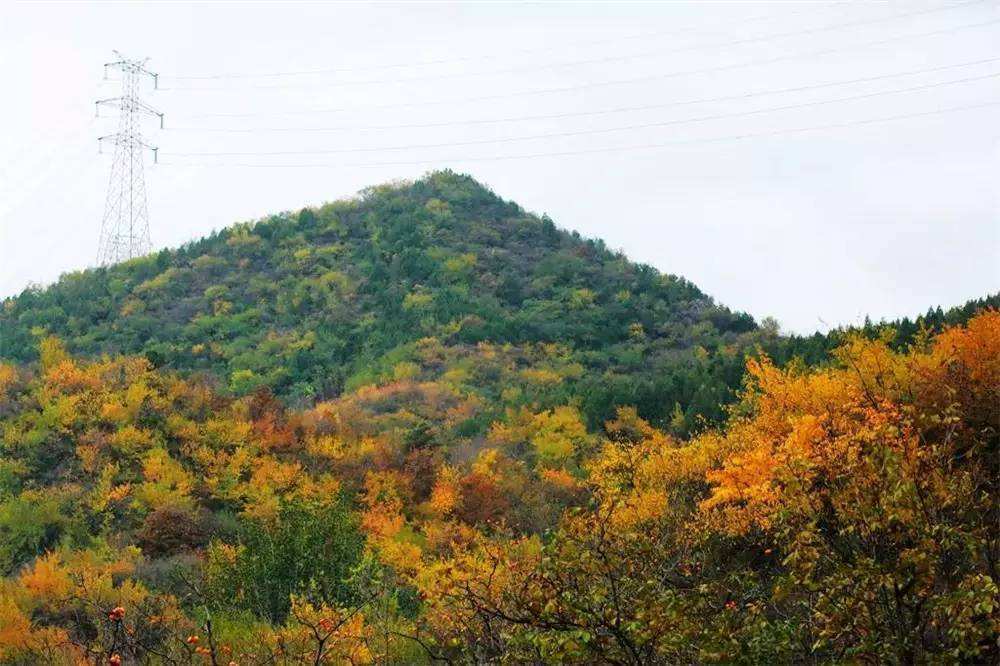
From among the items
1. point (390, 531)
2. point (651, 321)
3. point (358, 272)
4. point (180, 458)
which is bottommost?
point (390, 531)

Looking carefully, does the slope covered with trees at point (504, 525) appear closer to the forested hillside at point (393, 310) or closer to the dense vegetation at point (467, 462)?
the dense vegetation at point (467, 462)

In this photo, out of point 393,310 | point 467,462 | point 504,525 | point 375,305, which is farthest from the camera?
point 375,305

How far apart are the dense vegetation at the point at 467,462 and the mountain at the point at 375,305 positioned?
0.99 ft

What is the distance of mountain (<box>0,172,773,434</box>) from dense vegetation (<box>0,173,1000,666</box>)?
301 mm

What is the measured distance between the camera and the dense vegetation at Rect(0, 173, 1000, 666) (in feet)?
24.7

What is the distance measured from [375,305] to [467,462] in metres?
39.3

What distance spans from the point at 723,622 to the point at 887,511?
4.67ft

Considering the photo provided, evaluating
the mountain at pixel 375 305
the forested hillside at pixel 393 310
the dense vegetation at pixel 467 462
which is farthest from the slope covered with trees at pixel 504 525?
the mountain at pixel 375 305

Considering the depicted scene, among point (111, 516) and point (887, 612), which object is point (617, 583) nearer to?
point (887, 612)

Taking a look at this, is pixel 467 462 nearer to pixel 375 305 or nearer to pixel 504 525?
pixel 504 525

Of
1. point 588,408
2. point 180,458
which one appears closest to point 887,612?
point 180,458

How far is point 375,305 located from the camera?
3194 inches

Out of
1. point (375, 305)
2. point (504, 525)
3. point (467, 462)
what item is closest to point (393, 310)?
point (375, 305)

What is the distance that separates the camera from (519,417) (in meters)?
51.9
